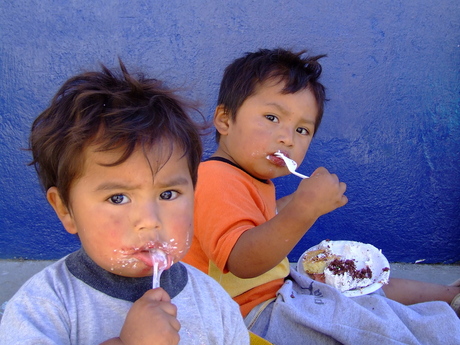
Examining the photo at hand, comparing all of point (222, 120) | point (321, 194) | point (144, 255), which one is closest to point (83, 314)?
point (144, 255)

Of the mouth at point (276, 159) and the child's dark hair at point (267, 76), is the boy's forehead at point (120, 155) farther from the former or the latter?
the child's dark hair at point (267, 76)

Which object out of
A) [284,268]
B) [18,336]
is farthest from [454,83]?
[18,336]

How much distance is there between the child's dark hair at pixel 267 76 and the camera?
1885 mm

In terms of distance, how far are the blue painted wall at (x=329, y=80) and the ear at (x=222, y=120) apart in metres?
0.48

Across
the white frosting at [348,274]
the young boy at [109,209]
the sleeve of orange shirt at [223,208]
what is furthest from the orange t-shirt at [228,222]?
the young boy at [109,209]

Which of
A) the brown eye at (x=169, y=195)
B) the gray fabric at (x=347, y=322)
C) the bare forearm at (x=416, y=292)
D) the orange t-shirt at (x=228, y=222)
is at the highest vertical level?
the brown eye at (x=169, y=195)

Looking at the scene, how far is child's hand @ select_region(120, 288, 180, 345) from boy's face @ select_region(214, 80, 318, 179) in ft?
2.94

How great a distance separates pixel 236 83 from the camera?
1.94 meters

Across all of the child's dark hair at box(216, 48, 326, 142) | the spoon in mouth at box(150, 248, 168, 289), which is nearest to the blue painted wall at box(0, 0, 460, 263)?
the child's dark hair at box(216, 48, 326, 142)

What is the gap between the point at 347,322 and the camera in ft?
5.10

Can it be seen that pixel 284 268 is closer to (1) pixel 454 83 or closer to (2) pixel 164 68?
(2) pixel 164 68

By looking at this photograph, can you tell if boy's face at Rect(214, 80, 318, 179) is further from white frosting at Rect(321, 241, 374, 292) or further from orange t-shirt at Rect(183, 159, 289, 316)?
white frosting at Rect(321, 241, 374, 292)

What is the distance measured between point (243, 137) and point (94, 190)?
835 millimetres

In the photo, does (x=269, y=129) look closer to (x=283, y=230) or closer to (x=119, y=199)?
(x=283, y=230)
